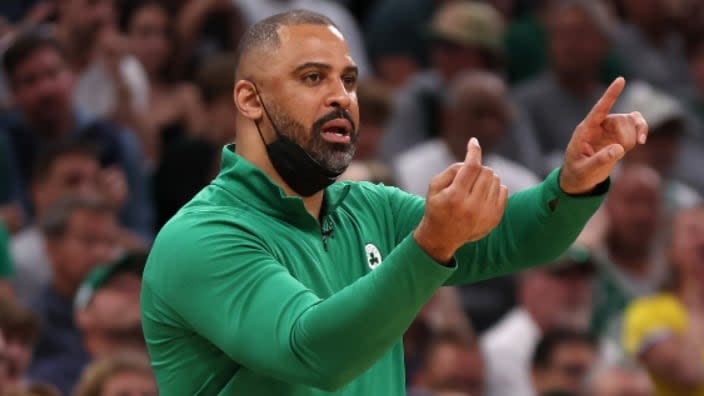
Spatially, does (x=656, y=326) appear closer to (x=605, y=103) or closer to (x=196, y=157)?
(x=196, y=157)

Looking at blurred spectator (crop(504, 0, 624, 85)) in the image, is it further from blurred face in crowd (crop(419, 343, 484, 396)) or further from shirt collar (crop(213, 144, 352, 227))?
shirt collar (crop(213, 144, 352, 227))

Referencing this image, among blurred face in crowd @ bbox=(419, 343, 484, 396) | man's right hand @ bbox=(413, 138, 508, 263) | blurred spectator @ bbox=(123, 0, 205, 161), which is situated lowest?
blurred face in crowd @ bbox=(419, 343, 484, 396)

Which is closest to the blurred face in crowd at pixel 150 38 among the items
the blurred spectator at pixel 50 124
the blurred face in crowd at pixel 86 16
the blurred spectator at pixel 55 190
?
the blurred face in crowd at pixel 86 16

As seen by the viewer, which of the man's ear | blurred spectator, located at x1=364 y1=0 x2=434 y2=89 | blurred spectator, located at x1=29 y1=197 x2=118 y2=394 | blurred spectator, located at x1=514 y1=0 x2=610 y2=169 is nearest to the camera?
the man's ear

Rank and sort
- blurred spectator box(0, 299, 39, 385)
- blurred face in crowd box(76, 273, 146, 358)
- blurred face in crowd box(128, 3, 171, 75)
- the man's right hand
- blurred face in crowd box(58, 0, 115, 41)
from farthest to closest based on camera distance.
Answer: blurred face in crowd box(128, 3, 171, 75)
blurred face in crowd box(58, 0, 115, 41)
blurred face in crowd box(76, 273, 146, 358)
blurred spectator box(0, 299, 39, 385)
the man's right hand

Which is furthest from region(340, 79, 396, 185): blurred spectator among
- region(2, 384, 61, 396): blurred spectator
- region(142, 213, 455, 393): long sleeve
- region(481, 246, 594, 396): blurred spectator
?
region(142, 213, 455, 393): long sleeve

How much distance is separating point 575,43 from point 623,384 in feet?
9.37

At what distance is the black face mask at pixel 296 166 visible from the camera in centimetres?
297

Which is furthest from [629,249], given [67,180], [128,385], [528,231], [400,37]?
[528,231]

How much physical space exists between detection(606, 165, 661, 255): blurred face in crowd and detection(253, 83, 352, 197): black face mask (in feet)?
13.5

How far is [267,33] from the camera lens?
9.84 feet

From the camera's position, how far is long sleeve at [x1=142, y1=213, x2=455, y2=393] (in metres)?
2.57

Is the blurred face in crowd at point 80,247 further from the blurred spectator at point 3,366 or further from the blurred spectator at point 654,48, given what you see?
the blurred spectator at point 654,48

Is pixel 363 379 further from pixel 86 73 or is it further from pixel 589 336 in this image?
pixel 86 73
